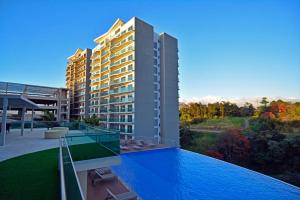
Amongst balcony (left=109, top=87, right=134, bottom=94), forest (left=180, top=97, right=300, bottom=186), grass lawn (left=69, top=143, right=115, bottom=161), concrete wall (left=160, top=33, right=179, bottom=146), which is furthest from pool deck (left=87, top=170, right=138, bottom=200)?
forest (left=180, top=97, right=300, bottom=186)

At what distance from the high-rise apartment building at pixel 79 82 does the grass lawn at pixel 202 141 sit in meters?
31.1

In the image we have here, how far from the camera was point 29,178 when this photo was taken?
5.71 m

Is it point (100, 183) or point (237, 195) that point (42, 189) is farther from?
point (237, 195)

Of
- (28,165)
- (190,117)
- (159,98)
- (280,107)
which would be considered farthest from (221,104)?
(28,165)

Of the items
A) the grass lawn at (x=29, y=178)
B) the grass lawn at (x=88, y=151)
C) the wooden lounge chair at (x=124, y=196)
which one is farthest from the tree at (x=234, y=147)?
the grass lawn at (x=29, y=178)

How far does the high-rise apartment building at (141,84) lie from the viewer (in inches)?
1304

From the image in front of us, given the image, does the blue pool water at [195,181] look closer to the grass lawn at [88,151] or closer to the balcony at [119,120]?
the grass lawn at [88,151]

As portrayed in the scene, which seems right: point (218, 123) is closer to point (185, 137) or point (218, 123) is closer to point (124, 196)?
point (185, 137)

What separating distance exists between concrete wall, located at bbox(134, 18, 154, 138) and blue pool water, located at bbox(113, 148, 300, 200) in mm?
16564

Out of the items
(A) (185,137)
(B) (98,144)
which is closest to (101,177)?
(B) (98,144)

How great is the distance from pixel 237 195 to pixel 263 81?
31.8 m

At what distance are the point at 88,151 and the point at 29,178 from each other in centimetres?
360

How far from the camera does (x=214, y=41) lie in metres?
23.6

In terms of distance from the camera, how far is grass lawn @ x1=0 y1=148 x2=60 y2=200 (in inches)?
182
